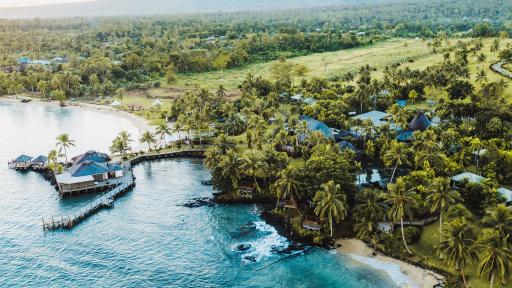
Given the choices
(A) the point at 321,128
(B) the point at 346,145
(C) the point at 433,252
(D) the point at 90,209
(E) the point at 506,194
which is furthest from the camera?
(A) the point at 321,128

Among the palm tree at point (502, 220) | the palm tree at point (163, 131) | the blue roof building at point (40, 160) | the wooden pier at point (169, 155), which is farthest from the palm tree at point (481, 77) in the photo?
the blue roof building at point (40, 160)

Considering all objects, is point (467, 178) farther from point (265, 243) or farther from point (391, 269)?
point (265, 243)

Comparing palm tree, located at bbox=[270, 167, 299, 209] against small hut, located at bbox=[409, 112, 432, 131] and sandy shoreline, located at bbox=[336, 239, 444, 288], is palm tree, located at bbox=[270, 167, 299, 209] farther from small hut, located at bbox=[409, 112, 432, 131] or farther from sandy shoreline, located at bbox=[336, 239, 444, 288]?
small hut, located at bbox=[409, 112, 432, 131]

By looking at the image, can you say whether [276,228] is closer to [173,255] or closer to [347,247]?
[347,247]

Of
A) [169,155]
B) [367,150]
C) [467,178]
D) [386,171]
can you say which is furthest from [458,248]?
[169,155]

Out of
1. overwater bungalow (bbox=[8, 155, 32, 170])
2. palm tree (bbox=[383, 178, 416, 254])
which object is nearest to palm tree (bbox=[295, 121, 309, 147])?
palm tree (bbox=[383, 178, 416, 254])

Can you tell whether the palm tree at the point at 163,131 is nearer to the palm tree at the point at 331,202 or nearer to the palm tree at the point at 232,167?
the palm tree at the point at 232,167
